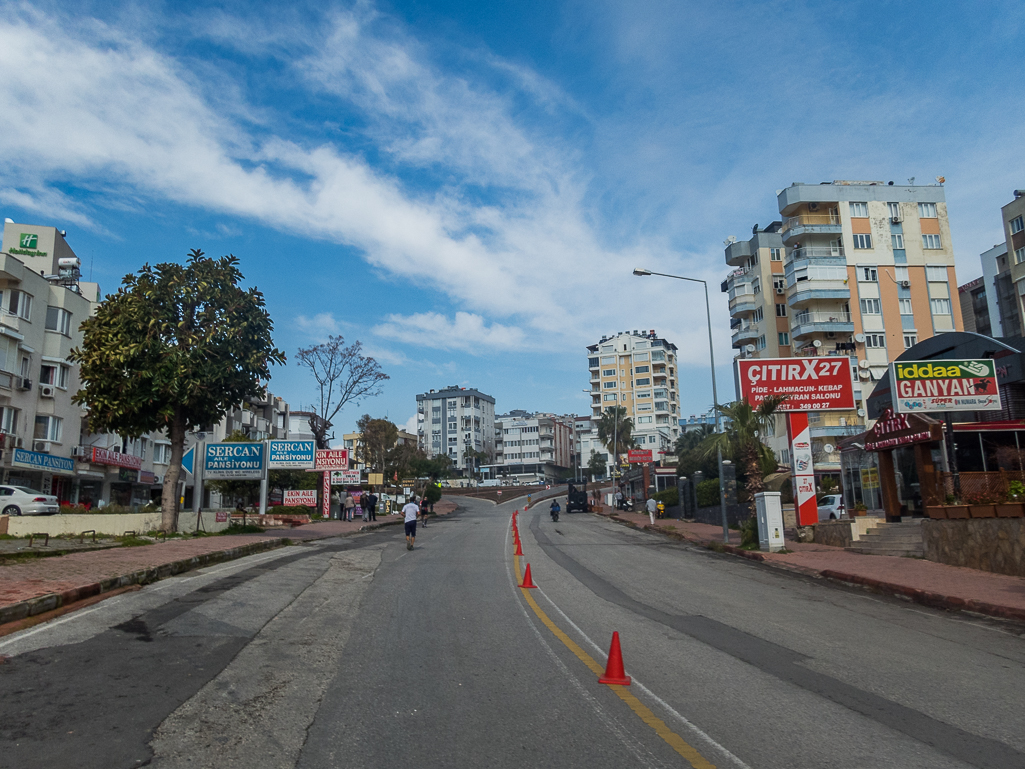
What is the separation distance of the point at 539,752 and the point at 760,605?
8453 millimetres

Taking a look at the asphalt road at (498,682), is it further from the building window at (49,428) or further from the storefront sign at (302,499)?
the storefront sign at (302,499)

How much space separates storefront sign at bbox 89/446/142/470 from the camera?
1663 inches

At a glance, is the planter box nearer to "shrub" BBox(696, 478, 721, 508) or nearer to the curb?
the curb

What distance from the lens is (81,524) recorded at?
26.2 m

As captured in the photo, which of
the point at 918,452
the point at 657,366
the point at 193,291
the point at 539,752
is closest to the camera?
the point at 539,752

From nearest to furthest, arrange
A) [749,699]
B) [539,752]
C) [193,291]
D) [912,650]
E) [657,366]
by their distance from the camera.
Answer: [539,752] → [749,699] → [912,650] → [193,291] → [657,366]

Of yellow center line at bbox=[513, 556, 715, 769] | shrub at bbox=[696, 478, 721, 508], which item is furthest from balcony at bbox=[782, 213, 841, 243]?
yellow center line at bbox=[513, 556, 715, 769]

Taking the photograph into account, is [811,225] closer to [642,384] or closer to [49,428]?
[49,428]

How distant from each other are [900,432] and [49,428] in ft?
131

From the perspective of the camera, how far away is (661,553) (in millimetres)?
22844

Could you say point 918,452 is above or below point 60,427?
below

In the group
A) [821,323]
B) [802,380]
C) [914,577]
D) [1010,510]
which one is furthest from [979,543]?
[821,323]

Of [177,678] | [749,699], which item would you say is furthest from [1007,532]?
[177,678]

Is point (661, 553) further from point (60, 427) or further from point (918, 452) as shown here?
point (60, 427)
